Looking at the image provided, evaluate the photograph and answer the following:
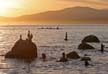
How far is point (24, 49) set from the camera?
63.4 meters

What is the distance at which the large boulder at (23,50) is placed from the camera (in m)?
63.1

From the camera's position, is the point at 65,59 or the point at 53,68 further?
the point at 65,59

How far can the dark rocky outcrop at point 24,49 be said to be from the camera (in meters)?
63.0

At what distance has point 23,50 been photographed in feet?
209

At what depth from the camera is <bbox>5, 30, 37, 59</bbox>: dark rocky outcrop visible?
63031 millimetres

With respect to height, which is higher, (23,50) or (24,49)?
(24,49)

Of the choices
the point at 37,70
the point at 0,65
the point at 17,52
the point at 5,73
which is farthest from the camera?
the point at 17,52

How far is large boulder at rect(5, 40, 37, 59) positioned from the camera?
6309 centimetres

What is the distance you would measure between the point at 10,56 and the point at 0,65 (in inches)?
236

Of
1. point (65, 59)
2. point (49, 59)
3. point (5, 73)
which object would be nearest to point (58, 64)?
point (65, 59)

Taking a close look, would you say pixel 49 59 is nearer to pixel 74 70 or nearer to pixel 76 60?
pixel 76 60

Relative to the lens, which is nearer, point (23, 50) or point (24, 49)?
point (24, 49)

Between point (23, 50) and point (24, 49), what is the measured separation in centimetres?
33

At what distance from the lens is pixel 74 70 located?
5494 centimetres
